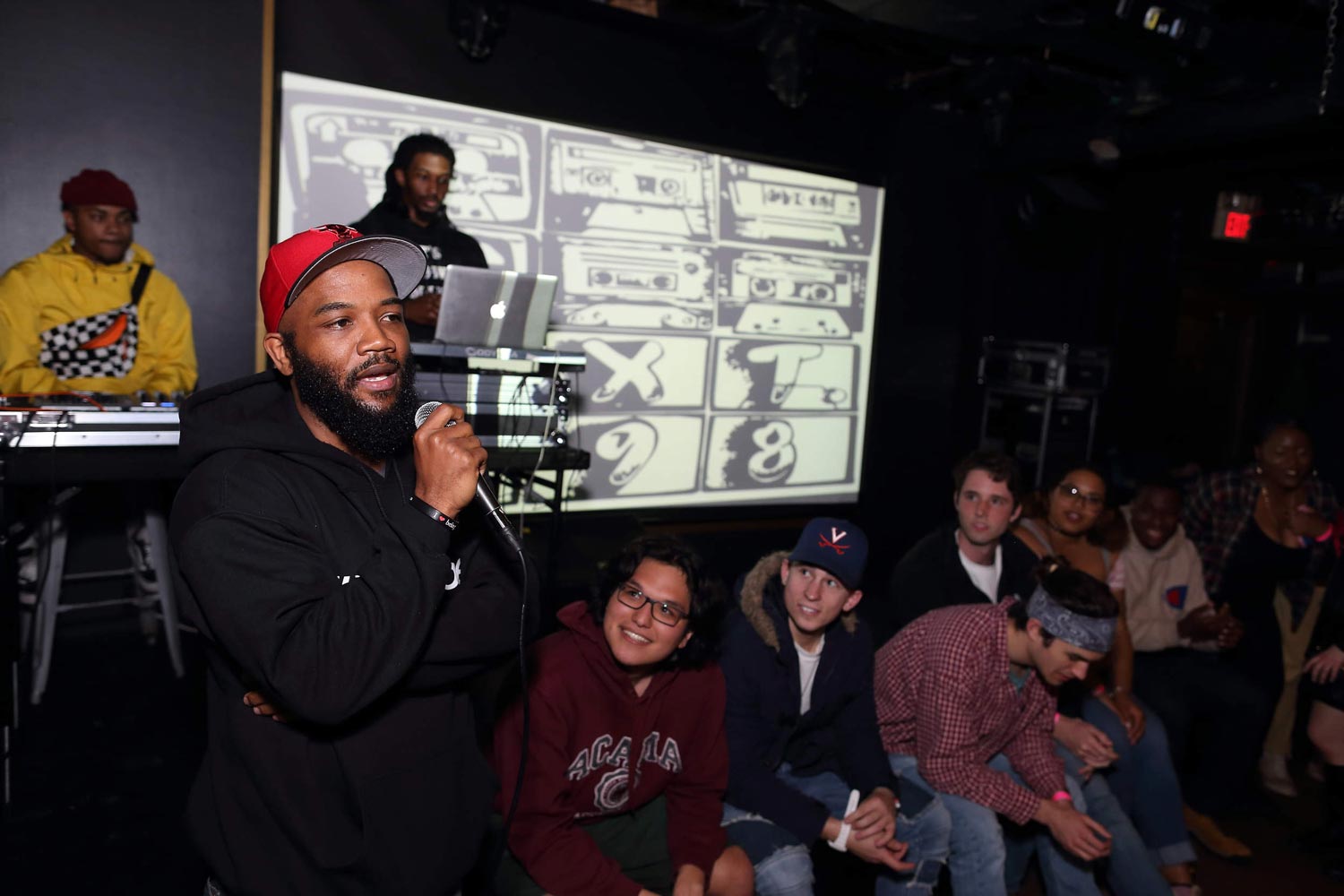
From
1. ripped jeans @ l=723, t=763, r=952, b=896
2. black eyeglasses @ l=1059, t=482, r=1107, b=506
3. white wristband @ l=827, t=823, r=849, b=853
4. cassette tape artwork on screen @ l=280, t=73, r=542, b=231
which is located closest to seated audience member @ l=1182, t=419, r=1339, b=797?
black eyeglasses @ l=1059, t=482, r=1107, b=506

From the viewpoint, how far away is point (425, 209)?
3709mm

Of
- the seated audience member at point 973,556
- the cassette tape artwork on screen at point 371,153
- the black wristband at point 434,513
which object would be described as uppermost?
the cassette tape artwork on screen at point 371,153

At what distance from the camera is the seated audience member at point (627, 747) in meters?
1.91

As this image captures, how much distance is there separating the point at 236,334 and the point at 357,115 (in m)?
1.11

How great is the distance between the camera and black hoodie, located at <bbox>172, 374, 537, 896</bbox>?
3.62ft

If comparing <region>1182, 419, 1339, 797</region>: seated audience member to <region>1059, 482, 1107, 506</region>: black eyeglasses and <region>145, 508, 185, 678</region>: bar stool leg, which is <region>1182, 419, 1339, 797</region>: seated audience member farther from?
<region>145, 508, 185, 678</region>: bar stool leg

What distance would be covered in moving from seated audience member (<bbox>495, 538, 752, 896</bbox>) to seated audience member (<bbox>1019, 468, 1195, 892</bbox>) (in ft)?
→ 4.45

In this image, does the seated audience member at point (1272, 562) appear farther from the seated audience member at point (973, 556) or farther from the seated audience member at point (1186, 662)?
the seated audience member at point (973, 556)

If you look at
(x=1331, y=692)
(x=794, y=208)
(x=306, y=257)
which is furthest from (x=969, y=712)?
(x=794, y=208)

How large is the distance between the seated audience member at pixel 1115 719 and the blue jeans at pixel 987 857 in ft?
0.60

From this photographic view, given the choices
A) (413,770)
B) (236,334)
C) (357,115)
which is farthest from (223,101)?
(413,770)

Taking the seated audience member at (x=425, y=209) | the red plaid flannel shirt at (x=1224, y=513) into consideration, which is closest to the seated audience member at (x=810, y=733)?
the seated audience member at (x=425, y=209)

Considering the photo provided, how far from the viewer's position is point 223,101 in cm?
372

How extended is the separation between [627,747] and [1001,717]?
1.16 metres
